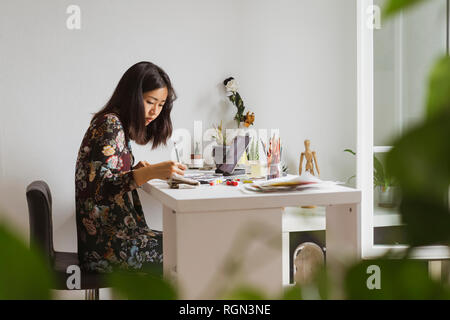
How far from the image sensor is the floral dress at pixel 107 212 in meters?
2.01

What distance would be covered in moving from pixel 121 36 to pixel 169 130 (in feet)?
2.69

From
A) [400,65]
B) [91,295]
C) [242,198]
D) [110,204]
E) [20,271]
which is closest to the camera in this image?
[20,271]

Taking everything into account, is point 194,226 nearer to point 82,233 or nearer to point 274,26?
point 82,233

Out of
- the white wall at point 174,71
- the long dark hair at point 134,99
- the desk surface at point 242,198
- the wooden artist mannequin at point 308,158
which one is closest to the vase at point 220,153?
the white wall at point 174,71

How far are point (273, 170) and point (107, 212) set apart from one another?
2.26ft

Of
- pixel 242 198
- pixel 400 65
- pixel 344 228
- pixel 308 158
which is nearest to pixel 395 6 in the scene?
pixel 242 198

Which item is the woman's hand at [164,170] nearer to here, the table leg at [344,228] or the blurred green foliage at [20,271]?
the table leg at [344,228]

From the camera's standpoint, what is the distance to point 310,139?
3.38 metres

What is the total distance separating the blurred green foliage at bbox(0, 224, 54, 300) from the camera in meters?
0.12

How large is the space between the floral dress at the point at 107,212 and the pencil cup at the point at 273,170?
0.54 meters

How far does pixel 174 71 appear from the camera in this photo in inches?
124

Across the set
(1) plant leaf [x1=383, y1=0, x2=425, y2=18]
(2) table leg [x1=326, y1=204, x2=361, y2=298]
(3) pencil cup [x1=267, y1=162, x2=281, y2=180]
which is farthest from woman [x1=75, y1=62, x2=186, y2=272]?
(1) plant leaf [x1=383, y1=0, x2=425, y2=18]

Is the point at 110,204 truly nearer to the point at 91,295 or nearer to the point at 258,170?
the point at 91,295

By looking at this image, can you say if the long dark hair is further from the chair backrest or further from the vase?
the vase
